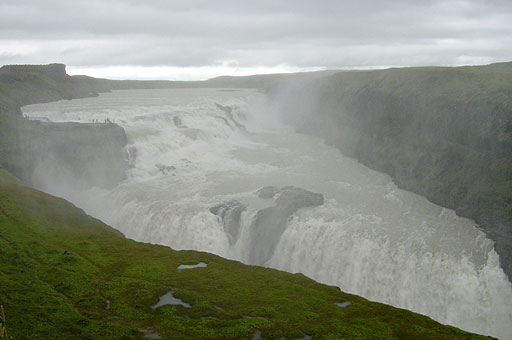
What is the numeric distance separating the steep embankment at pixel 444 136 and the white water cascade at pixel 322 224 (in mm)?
1604

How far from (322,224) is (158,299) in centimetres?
1565

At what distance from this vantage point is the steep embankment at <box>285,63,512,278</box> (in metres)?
32.7

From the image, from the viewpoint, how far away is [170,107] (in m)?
66.3

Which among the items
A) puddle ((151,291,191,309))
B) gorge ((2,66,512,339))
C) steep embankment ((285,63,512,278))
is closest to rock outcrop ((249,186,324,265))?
gorge ((2,66,512,339))

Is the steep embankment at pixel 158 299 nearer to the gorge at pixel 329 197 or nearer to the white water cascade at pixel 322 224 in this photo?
the white water cascade at pixel 322 224

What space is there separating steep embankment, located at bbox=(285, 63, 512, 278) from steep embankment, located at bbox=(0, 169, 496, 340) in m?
13.4

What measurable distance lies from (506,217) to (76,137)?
124ft

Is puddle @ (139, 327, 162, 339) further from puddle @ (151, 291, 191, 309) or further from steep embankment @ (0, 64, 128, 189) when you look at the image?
steep embankment @ (0, 64, 128, 189)

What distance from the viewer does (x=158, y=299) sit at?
60.0ft

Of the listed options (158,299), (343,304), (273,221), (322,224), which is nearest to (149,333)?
(158,299)

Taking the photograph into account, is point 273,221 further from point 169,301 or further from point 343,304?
point 169,301

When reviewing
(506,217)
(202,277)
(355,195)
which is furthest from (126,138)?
(506,217)

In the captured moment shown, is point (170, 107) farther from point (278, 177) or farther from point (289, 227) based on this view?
point (289, 227)

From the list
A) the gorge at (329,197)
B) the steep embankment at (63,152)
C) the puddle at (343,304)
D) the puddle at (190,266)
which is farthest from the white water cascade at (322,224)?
the puddle at (343,304)
